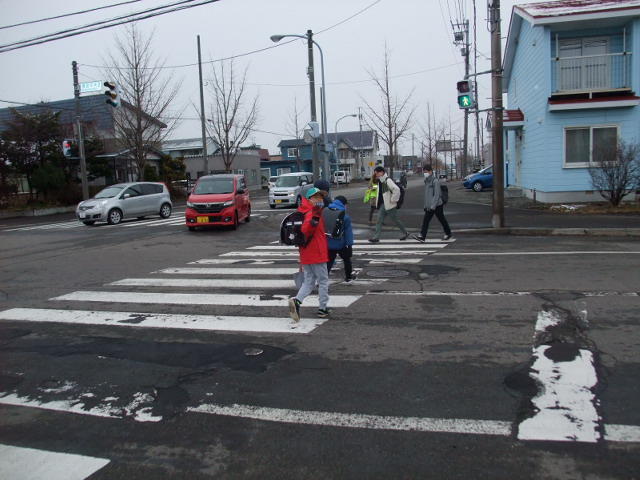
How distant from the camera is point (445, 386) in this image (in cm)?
441

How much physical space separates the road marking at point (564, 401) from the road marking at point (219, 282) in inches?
158

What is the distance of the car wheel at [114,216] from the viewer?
69.6ft

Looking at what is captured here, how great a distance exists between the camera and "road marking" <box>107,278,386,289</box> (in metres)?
8.69

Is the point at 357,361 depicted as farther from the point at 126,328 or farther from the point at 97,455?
the point at 126,328

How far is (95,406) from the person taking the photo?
4.35 m

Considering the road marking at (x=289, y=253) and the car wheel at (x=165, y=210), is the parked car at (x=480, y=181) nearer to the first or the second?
the car wheel at (x=165, y=210)

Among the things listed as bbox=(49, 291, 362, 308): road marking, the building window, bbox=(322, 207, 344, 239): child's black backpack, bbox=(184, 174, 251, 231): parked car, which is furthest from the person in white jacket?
the building window

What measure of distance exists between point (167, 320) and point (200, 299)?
110 centimetres

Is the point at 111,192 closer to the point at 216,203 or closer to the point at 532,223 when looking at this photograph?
the point at 216,203

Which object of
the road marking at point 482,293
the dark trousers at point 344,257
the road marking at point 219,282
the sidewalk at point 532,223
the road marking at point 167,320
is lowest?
the road marking at point 482,293

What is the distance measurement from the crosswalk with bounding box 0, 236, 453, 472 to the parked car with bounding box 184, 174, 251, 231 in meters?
6.34

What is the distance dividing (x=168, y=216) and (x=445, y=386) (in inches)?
838

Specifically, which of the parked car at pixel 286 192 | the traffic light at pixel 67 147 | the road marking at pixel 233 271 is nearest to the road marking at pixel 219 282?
the road marking at pixel 233 271

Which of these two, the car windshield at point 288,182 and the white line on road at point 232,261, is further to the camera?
the car windshield at point 288,182
